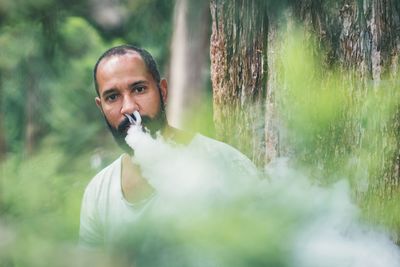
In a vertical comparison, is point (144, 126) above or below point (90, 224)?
above

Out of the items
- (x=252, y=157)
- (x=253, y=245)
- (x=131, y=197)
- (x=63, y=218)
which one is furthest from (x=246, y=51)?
(x=253, y=245)

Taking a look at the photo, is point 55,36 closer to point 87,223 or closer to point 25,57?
point 25,57

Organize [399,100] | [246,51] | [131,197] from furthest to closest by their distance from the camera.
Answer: [246,51]
[131,197]
[399,100]

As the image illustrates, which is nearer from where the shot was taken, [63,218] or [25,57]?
[63,218]

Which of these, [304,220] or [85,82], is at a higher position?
[85,82]

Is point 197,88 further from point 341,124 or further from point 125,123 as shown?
point 341,124

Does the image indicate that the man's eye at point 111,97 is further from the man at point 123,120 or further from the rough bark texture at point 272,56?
the rough bark texture at point 272,56

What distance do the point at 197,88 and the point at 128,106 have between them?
203 millimetres

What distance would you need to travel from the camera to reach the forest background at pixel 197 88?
1.62ft

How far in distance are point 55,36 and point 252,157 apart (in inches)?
12.3

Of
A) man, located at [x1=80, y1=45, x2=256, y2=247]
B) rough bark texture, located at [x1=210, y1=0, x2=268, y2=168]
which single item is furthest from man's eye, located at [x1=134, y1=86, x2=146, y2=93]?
rough bark texture, located at [x1=210, y1=0, x2=268, y2=168]

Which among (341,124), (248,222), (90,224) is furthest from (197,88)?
(248,222)

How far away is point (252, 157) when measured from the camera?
0.75 metres

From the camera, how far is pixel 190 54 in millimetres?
870
